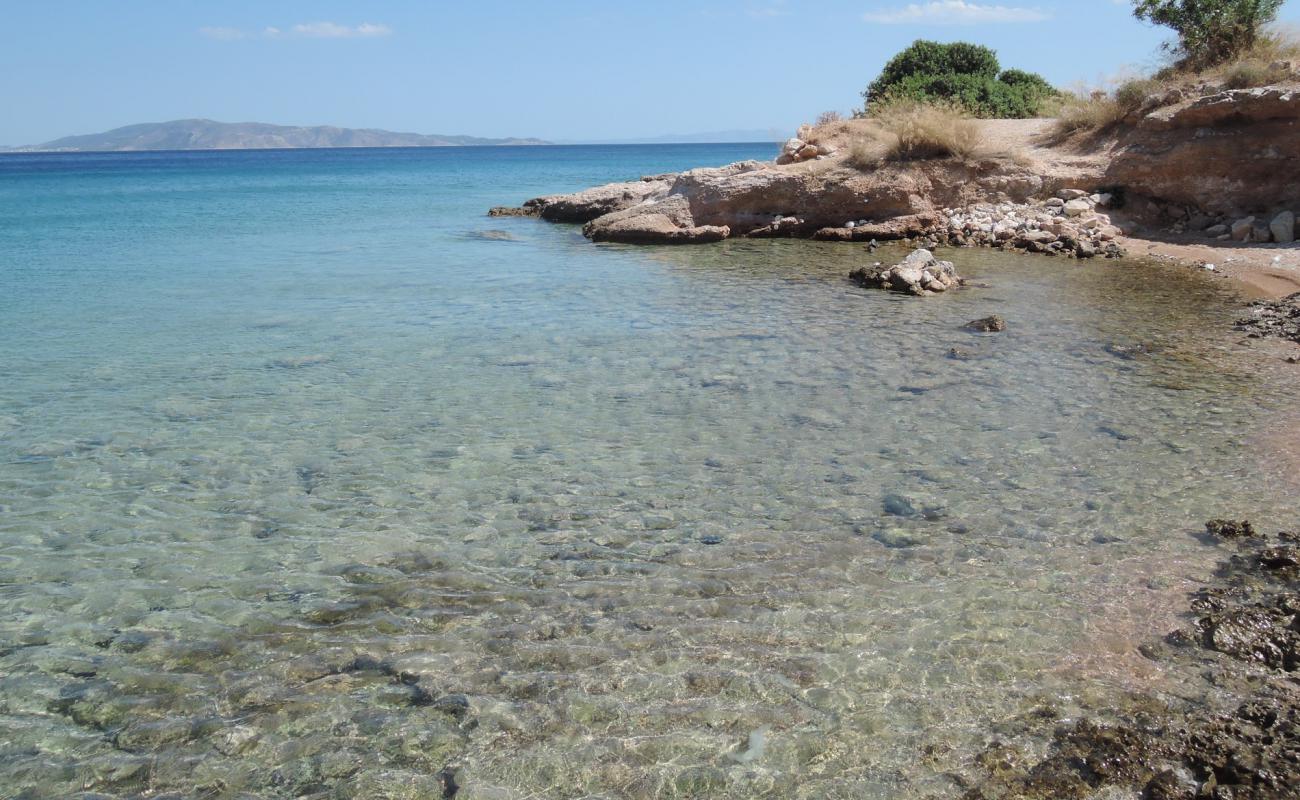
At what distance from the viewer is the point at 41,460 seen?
7.21 meters

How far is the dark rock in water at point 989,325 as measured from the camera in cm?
1172

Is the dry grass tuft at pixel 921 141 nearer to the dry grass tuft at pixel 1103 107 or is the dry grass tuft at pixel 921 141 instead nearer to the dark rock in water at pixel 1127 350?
the dry grass tuft at pixel 1103 107

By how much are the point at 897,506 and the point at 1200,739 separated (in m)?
2.71

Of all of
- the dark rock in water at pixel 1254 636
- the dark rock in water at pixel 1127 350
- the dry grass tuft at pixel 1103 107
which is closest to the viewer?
the dark rock in water at pixel 1254 636

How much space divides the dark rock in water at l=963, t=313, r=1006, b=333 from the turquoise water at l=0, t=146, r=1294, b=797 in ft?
1.19

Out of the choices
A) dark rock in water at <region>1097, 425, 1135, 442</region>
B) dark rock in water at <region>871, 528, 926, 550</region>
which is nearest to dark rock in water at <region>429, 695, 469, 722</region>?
dark rock in water at <region>871, 528, 926, 550</region>

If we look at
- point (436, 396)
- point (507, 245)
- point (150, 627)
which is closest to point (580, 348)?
point (436, 396)

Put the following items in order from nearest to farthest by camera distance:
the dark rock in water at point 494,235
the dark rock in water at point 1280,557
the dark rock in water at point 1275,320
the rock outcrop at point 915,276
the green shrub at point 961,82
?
the dark rock in water at point 1280,557, the dark rock in water at point 1275,320, the rock outcrop at point 915,276, the dark rock in water at point 494,235, the green shrub at point 961,82

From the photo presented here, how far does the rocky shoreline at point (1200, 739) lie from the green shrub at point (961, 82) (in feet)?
75.9

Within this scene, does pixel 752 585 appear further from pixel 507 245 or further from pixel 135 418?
pixel 507 245

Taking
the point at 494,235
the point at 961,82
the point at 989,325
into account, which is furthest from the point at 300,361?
the point at 961,82

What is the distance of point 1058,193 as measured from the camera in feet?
66.0

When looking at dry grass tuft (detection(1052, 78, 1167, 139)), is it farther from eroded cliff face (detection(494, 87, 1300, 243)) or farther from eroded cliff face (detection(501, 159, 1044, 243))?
eroded cliff face (detection(501, 159, 1044, 243))

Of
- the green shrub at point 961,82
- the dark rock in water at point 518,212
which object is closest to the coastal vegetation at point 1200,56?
the green shrub at point 961,82
